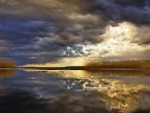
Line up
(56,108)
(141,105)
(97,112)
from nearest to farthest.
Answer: (97,112)
(56,108)
(141,105)

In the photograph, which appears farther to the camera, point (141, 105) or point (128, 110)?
point (141, 105)

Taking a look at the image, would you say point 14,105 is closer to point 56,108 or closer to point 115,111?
point 56,108

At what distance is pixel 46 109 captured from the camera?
10727 millimetres

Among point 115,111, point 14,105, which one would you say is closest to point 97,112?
point 115,111

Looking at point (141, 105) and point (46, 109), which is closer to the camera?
point (46, 109)

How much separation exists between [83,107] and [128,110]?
2.50 meters

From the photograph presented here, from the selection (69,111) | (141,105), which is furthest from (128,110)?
(69,111)

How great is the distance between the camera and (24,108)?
1120cm

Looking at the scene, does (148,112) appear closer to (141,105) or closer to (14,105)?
(141,105)

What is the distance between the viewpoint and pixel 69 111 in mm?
10273

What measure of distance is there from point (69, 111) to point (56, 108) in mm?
965

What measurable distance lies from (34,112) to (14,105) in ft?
7.96

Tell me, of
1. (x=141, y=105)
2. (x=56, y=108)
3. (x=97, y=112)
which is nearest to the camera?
(x=97, y=112)

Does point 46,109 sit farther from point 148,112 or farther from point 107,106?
point 148,112
